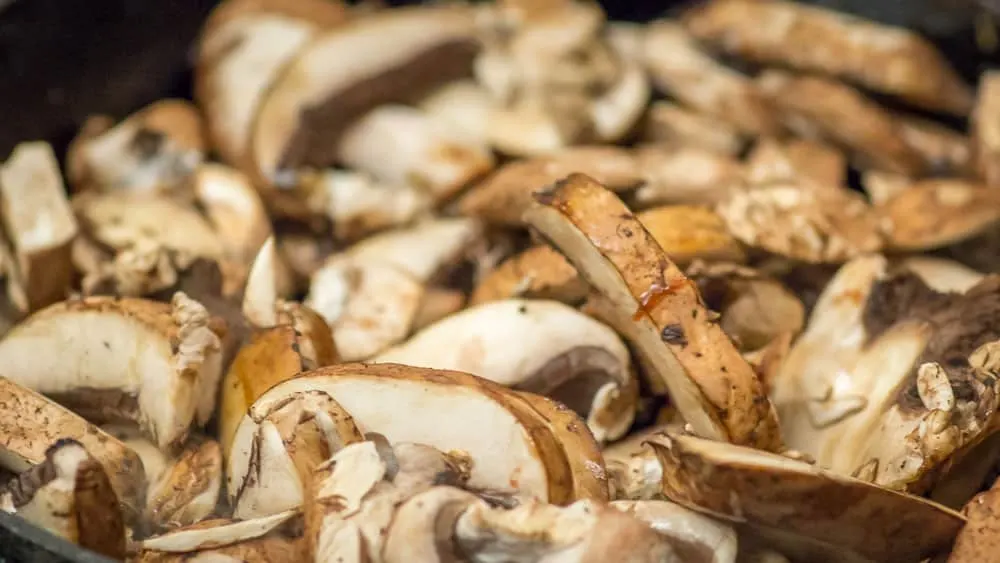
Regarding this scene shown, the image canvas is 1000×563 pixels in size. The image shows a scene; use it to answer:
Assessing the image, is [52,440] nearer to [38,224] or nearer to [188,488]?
[188,488]

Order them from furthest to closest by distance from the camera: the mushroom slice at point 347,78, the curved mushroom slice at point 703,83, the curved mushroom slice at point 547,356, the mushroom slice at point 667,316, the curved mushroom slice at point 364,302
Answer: the curved mushroom slice at point 703,83 → the mushroom slice at point 347,78 → the curved mushroom slice at point 364,302 → the curved mushroom slice at point 547,356 → the mushroom slice at point 667,316

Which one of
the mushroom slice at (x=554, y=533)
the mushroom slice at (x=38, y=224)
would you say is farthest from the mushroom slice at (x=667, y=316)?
the mushroom slice at (x=38, y=224)

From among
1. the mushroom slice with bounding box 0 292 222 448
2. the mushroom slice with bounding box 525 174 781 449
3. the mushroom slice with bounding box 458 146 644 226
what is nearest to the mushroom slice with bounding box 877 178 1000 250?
the mushroom slice with bounding box 458 146 644 226

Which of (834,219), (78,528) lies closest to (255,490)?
(78,528)

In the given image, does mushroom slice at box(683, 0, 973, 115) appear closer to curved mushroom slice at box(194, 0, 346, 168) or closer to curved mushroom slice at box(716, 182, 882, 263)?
curved mushroom slice at box(716, 182, 882, 263)

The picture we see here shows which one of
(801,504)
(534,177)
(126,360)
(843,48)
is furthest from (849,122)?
(126,360)

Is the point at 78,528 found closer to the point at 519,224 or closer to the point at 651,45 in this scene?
the point at 519,224

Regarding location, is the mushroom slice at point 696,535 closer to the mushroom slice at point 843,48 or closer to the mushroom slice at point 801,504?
the mushroom slice at point 801,504

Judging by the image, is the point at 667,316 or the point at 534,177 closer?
the point at 667,316
